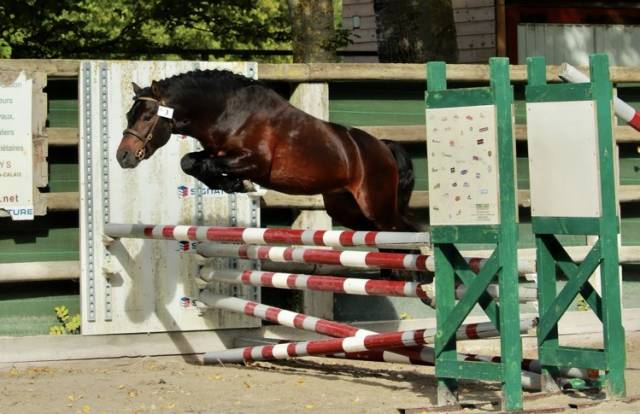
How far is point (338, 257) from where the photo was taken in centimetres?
831

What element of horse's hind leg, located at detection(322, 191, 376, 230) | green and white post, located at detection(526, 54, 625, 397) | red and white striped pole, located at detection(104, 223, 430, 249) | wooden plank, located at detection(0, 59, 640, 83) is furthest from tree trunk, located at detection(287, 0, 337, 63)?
green and white post, located at detection(526, 54, 625, 397)

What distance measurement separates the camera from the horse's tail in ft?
33.3

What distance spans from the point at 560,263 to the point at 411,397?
1.18m

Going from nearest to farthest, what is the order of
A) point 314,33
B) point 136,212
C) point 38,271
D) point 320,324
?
point 320,324
point 38,271
point 136,212
point 314,33

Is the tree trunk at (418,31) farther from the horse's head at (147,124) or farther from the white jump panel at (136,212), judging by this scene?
the horse's head at (147,124)

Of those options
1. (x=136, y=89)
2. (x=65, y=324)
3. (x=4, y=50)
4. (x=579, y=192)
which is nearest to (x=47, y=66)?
(x=136, y=89)

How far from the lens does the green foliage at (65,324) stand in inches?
385

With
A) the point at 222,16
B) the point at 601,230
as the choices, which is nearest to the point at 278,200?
the point at 601,230

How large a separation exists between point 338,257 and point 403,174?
2.00 metres

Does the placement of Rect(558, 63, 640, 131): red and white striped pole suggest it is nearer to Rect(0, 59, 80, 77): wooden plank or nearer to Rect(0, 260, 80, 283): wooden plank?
Rect(0, 59, 80, 77): wooden plank

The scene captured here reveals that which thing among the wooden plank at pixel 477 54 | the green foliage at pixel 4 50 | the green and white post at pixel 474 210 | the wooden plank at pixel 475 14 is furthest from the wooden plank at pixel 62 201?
the wooden plank at pixel 475 14

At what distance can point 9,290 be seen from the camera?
9.77 meters

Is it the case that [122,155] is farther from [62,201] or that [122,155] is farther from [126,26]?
[126,26]

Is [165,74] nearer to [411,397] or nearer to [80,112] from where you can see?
[80,112]
